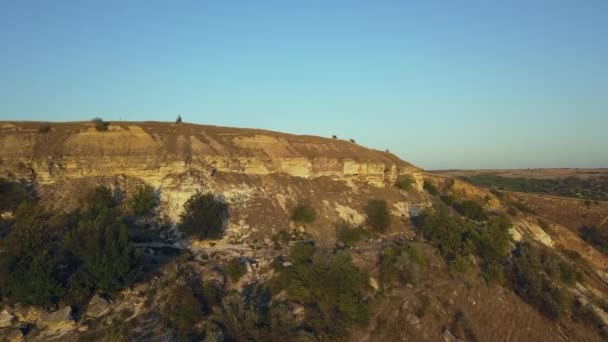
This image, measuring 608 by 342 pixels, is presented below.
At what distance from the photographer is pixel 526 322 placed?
75.3ft

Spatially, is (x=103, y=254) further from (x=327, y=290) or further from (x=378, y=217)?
(x=378, y=217)

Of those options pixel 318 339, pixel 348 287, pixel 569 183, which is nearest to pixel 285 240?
pixel 348 287

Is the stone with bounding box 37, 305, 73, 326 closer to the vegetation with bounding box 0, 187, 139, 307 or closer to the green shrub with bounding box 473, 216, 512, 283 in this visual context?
the vegetation with bounding box 0, 187, 139, 307

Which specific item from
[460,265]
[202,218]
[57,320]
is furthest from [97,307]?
[460,265]

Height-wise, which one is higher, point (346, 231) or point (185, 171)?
point (185, 171)

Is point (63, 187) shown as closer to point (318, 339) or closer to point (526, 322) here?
point (318, 339)

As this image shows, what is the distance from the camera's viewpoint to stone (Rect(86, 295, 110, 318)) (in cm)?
1844

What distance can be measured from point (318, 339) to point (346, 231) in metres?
10.0

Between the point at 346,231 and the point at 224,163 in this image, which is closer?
the point at 346,231

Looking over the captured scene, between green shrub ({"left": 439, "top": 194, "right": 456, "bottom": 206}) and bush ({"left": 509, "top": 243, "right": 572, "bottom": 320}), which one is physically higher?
green shrub ({"left": 439, "top": 194, "right": 456, "bottom": 206})

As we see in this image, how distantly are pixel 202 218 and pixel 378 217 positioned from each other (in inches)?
465

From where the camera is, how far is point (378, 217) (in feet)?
98.7

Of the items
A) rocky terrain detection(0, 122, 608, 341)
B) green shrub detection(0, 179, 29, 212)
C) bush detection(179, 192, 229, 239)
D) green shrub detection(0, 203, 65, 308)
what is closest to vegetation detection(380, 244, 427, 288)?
rocky terrain detection(0, 122, 608, 341)

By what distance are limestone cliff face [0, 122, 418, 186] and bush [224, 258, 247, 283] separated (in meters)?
8.71
